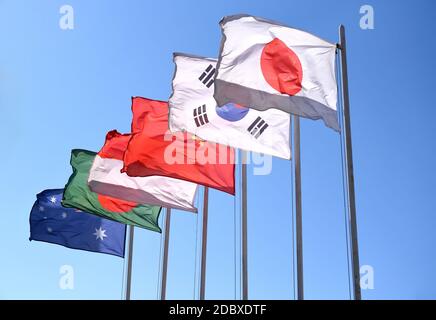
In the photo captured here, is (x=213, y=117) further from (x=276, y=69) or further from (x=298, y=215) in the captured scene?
(x=298, y=215)

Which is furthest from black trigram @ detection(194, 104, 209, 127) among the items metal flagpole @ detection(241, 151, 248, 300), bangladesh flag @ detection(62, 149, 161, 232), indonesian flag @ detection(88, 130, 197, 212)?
bangladesh flag @ detection(62, 149, 161, 232)

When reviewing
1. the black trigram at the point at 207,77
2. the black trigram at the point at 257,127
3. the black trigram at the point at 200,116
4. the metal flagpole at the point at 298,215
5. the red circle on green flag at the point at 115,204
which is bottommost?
the metal flagpole at the point at 298,215

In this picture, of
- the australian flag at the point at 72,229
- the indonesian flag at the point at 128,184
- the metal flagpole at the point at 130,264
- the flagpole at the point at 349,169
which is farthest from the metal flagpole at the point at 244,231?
the metal flagpole at the point at 130,264

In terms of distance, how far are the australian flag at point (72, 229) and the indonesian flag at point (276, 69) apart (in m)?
12.8

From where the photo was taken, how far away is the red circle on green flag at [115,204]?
930 inches

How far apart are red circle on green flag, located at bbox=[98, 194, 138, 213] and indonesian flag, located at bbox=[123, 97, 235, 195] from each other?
15.3 ft

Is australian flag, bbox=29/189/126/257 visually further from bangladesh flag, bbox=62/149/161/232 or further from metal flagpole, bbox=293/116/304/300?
metal flagpole, bbox=293/116/304/300

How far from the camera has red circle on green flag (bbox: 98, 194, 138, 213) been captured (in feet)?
77.5

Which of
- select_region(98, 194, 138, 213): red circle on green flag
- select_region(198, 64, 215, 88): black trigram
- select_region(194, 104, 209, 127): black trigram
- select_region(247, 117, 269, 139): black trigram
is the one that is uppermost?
select_region(198, 64, 215, 88): black trigram

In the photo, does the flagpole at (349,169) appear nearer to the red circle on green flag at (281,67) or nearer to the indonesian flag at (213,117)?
the red circle on green flag at (281,67)

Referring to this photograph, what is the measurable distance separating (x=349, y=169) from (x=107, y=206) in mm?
11458

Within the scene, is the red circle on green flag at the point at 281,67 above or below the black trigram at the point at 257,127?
above

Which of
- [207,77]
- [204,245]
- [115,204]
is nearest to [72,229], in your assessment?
A: [115,204]
